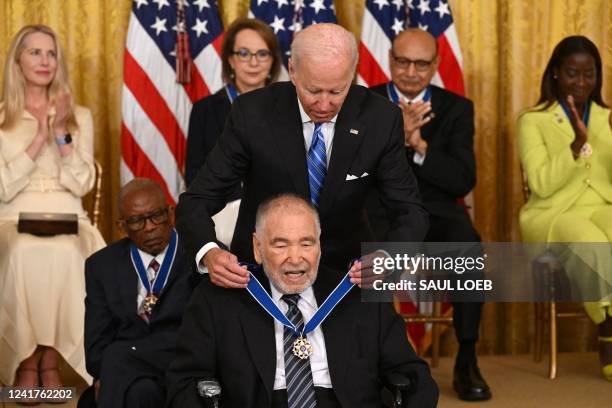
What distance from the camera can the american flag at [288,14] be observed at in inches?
278

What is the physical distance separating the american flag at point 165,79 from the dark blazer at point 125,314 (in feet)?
6.51

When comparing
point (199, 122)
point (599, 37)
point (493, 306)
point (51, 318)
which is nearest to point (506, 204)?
point (493, 306)

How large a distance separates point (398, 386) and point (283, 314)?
1.51 feet

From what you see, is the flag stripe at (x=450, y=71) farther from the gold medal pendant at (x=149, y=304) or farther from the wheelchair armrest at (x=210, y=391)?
the wheelchair armrest at (x=210, y=391)

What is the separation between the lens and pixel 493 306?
300 inches

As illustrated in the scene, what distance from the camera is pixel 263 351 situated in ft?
12.1

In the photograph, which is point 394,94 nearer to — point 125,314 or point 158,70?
point 158,70

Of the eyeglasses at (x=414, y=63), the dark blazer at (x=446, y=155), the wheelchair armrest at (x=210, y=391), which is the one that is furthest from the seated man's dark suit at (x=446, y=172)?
the wheelchair armrest at (x=210, y=391)

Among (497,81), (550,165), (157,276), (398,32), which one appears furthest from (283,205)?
(497,81)

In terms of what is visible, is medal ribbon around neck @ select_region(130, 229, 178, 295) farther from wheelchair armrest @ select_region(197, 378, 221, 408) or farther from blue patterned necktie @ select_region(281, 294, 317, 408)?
wheelchair armrest @ select_region(197, 378, 221, 408)

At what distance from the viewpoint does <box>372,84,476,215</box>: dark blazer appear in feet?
20.4

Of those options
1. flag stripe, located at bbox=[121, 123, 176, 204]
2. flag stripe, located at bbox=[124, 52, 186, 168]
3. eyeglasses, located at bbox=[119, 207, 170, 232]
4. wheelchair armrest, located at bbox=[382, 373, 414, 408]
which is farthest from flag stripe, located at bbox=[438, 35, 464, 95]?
wheelchair armrest, located at bbox=[382, 373, 414, 408]

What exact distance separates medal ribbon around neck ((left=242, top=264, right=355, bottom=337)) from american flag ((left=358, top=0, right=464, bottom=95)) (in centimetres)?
360

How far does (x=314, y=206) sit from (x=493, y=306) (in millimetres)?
3863
